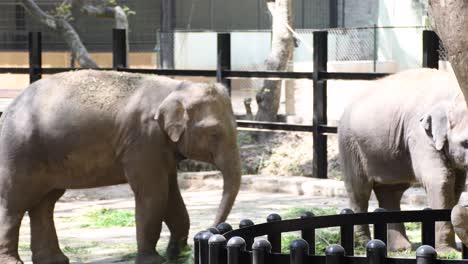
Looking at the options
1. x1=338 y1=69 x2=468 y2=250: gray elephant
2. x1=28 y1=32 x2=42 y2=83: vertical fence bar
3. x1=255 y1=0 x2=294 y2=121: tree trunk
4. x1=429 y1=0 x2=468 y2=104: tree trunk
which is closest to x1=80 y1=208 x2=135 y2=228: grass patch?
x1=338 y1=69 x2=468 y2=250: gray elephant

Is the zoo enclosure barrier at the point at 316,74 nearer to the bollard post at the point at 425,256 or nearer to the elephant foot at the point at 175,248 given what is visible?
the elephant foot at the point at 175,248

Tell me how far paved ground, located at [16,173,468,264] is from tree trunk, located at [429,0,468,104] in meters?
7.76

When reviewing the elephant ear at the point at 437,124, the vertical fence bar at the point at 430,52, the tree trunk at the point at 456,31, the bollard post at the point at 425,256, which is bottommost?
the elephant ear at the point at 437,124

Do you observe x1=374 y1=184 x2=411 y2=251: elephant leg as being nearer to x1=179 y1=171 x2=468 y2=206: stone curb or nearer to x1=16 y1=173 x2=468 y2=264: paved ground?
x1=16 y1=173 x2=468 y2=264: paved ground

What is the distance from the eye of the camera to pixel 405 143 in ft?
31.9

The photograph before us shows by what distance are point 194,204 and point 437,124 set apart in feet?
17.8

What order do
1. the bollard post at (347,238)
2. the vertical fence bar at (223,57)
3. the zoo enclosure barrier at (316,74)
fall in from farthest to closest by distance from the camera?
the vertical fence bar at (223,57), the zoo enclosure barrier at (316,74), the bollard post at (347,238)

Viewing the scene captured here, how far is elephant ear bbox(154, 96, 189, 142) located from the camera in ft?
31.0

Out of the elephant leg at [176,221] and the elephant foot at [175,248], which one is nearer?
the elephant foot at [175,248]

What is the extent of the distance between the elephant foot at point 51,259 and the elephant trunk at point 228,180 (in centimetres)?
140

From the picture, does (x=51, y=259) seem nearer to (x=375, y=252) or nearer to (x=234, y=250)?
(x=234, y=250)

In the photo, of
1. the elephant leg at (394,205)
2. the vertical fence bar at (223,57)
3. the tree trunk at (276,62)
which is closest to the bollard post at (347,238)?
the elephant leg at (394,205)

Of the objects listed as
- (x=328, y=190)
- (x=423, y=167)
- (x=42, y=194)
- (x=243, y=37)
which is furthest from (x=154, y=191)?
(x=243, y=37)

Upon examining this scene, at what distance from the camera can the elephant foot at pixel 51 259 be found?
9.81 meters
